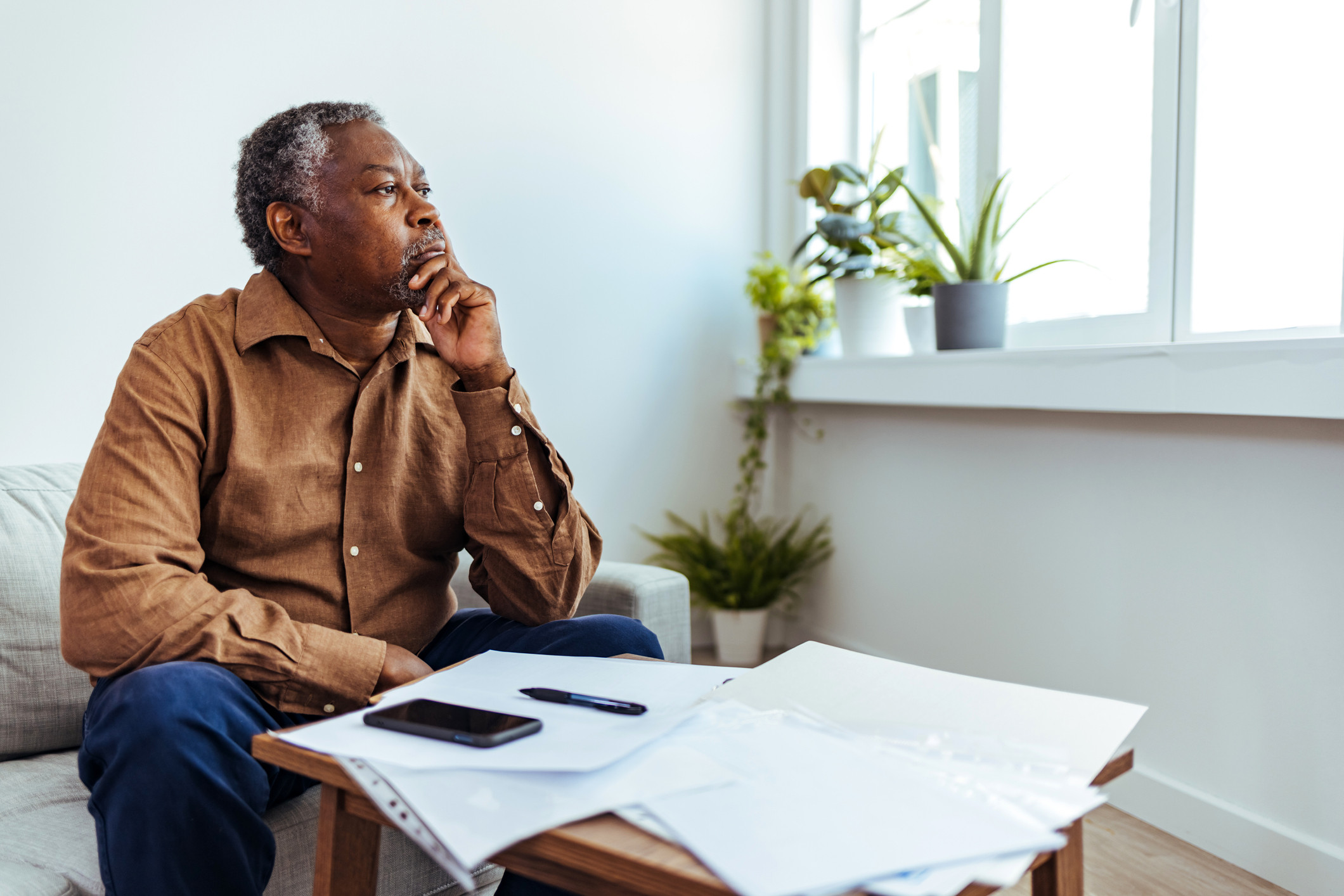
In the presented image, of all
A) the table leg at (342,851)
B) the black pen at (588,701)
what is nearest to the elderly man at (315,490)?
the table leg at (342,851)

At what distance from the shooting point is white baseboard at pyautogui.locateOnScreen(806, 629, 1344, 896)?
154 centimetres

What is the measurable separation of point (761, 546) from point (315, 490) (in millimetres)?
1798

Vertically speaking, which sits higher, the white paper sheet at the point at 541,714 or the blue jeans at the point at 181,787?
the white paper sheet at the point at 541,714

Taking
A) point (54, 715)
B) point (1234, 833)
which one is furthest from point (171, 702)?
point (1234, 833)

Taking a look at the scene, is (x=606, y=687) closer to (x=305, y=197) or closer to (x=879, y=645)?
(x=305, y=197)

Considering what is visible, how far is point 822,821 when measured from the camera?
584mm

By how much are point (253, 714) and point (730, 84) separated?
8.15 ft

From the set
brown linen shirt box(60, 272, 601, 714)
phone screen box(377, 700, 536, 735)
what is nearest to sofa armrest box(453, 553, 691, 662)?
brown linen shirt box(60, 272, 601, 714)

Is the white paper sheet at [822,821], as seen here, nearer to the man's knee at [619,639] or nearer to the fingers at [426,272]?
the man's knee at [619,639]

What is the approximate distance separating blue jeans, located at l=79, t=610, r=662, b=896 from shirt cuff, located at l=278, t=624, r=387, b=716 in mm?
67

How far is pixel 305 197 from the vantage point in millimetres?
1412

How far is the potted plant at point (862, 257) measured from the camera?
2.48 m

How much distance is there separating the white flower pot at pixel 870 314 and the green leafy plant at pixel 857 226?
0.04 metres

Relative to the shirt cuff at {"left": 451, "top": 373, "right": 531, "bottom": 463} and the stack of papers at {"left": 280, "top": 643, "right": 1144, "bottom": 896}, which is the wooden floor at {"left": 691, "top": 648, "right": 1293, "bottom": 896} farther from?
the shirt cuff at {"left": 451, "top": 373, "right": 531, "bottom": 463}
